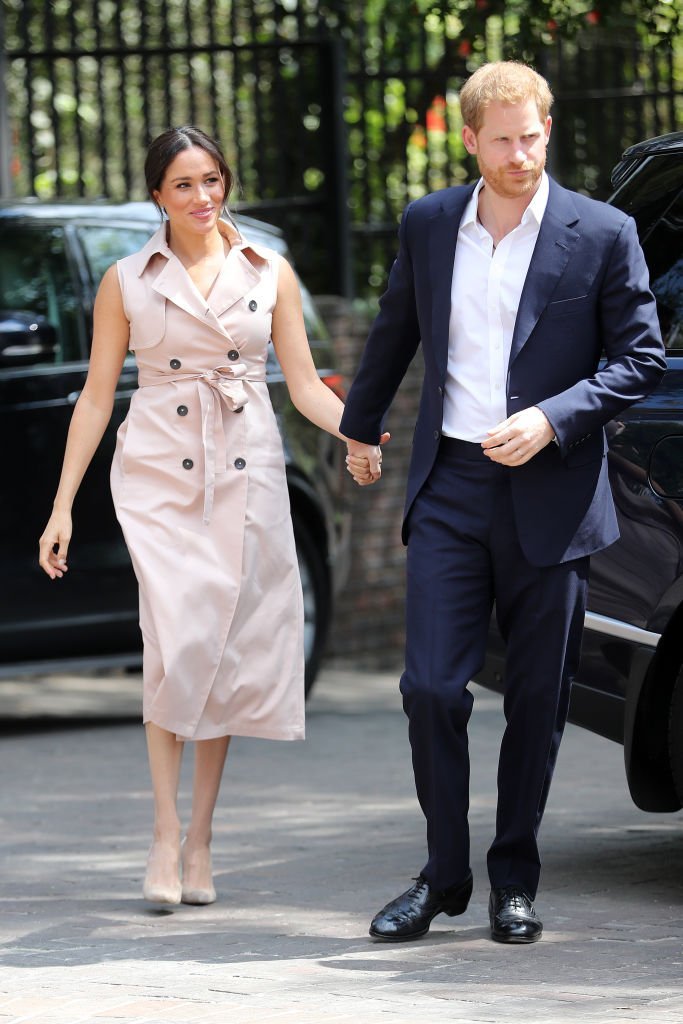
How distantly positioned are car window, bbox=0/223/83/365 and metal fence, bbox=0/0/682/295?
214cm

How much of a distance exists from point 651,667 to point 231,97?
6097 mm

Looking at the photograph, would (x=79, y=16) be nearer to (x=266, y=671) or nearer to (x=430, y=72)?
(x=430, y=72)

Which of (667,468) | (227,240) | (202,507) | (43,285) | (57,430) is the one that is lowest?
(57,430)

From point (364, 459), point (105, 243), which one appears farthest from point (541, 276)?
point (105, 243)

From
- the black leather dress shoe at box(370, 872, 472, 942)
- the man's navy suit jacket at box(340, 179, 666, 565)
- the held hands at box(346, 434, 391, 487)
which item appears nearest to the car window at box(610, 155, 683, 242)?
the man's navy suit jacket at box(340, 179, 666, 565)

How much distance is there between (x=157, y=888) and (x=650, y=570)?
4.82ft

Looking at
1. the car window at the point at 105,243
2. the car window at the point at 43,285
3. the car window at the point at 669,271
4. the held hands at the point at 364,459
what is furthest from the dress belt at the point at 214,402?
the car window at the point at 105,243

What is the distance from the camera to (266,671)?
17.0 ft

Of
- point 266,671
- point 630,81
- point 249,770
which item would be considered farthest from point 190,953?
point 630,81

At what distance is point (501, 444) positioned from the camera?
4.30 meters

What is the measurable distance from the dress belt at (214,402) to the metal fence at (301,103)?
4.88 metres

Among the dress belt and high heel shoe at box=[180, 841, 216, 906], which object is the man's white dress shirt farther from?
high heel shoe at box=[180, 841, 216, 906]

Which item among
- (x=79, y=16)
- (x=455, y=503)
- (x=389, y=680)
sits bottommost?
(x=389, y=680)

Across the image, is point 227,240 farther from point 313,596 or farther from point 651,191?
point 313,596
